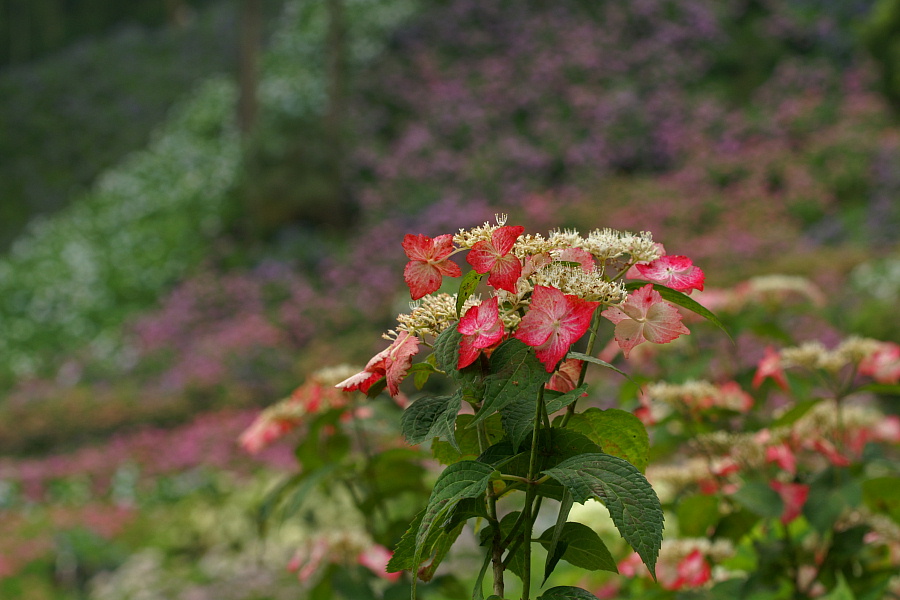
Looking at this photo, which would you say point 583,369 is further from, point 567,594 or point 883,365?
point 883,365

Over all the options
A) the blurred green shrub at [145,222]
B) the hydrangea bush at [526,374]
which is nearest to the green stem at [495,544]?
the hydrangea bush at [526,374]

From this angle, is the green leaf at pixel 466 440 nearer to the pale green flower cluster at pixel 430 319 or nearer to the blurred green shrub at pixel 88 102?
the pale green flower cluster at pixel 430 319

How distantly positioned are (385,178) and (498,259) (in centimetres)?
1097

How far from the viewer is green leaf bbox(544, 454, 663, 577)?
72cm

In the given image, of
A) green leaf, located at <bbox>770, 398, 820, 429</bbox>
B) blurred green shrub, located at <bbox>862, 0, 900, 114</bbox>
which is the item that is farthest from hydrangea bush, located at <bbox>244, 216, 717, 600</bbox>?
blurred green shrub, located at <bbox>862, 0, 900, 114</bbox>

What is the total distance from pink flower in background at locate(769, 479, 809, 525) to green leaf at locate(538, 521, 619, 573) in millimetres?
721

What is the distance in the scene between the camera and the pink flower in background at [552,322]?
0.78 m

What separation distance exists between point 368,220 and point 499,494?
34.0 feet

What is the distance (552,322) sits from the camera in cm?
78

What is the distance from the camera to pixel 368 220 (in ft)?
36.4

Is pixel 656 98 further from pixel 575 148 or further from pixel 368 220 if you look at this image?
pixel 368 220

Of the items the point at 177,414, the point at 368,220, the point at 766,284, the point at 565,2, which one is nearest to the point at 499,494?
the point at 766,284

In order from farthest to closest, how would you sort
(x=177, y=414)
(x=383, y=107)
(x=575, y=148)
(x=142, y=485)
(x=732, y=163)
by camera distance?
1. (x=383, y=107)
2. (x=575, y=148)
3. (x=732, y=163)
4. (x=177, y=414)
5. (x=142, y=485)

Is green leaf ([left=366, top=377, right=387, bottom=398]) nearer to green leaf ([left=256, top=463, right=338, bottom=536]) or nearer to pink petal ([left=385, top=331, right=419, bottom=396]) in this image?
pink petal ([left=385, top=331, right=419, bottom=396])
